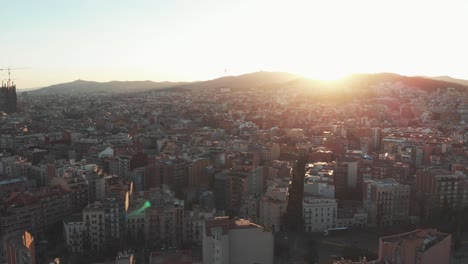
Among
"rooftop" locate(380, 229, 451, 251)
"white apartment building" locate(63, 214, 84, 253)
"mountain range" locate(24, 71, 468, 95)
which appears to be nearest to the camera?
"rooftop" locate(380, 229, 451, 251)

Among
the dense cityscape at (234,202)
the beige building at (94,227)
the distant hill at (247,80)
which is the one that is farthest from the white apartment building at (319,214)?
the distant hill at (247,80)

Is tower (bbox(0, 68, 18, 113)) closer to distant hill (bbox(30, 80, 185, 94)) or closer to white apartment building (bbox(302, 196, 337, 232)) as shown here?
white apartment building (bbox(302, 196, 337, 232))

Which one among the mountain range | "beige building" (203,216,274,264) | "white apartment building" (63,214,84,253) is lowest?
"white apartment building" (63,214,84,253)

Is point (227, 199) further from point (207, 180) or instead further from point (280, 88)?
point (280, 88)

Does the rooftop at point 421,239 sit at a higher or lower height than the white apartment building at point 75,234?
higher

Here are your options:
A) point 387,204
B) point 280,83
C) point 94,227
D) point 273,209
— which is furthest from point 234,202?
point 280,83

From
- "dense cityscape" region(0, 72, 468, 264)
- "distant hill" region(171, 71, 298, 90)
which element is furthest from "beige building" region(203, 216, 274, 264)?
"distant hill" region(171, 71, 298, 90)

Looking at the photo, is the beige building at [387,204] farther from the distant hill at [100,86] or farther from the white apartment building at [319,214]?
the distant hill at [100,86]

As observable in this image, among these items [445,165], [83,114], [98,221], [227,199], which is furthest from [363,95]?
[98,221]

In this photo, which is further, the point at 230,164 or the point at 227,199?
the point at 230,164

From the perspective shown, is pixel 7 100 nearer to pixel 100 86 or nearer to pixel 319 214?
pixel 319 214

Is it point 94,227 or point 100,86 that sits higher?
point 100,86
